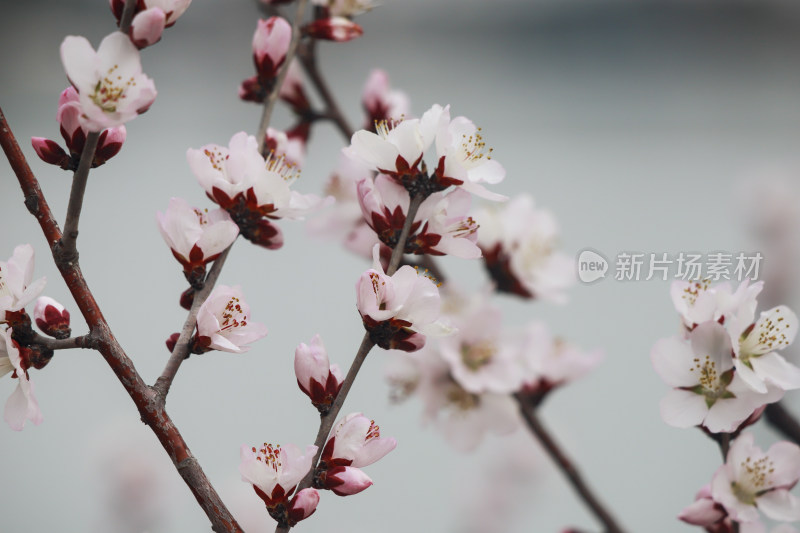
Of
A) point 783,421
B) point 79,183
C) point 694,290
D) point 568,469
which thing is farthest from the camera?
point 568,469

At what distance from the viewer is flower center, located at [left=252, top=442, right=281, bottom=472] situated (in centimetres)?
34

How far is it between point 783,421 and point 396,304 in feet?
1.13

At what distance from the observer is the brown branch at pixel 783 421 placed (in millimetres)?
519

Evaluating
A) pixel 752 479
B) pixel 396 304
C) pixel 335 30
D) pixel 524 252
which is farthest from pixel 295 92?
pixel 752 479

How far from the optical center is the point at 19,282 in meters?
0.33

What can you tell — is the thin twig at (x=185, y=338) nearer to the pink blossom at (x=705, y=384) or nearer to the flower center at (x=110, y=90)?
the flower center at (x=110, y=90)

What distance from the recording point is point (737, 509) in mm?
398

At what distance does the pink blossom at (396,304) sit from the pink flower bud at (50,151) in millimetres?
159

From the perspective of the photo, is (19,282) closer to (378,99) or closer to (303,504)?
(303,504)

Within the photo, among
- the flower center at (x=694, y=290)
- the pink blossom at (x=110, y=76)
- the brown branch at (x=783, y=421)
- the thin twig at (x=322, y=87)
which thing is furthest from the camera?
the thin twig at (x=322, y=87)

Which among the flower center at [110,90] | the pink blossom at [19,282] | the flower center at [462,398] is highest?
the flower center at [110,90]

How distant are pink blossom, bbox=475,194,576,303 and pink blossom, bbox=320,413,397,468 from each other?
369 millimetres

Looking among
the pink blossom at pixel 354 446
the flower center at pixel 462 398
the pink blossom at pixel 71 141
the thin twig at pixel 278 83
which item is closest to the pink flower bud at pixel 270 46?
the thin twig at pixel 278 83

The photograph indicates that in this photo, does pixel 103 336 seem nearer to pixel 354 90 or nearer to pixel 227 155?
pixel 227 155
